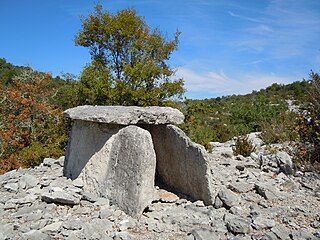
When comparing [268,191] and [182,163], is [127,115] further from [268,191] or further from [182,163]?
[268,191]

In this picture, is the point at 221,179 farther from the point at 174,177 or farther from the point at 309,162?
the point at 309,162

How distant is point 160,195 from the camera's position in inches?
237

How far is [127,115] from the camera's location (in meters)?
5.57

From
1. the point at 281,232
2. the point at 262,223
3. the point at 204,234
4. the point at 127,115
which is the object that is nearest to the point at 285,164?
the point at 262,223

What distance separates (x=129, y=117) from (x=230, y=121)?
16013 millimetres

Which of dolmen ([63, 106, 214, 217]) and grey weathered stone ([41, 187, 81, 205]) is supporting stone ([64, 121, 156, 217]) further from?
grey weathered stone ([41, 187, 81, 205])

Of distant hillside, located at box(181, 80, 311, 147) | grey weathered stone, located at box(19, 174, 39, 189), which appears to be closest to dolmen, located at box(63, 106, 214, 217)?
grey weathered stone, located at box(19, 174, 39, 189)

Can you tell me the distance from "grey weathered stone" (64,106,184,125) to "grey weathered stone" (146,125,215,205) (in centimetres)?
26

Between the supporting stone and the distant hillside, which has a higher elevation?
the distant hillside

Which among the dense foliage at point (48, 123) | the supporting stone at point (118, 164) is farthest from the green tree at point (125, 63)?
the supporting stone at point (118, 164)

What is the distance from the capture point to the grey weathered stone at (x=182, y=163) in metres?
5.38

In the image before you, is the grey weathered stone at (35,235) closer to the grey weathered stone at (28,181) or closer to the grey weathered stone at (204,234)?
the grey weathered stone at (28,181)

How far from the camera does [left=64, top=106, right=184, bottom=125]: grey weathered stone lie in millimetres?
5504

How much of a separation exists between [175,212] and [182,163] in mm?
1016
